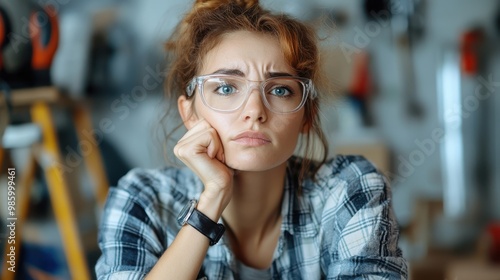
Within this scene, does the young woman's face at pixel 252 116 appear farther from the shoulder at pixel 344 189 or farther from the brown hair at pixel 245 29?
the shoulder at pixel 344 189

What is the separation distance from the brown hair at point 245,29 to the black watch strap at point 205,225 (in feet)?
0.85

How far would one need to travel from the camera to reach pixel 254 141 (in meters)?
1.07

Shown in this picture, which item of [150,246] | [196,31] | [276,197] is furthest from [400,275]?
[196,31]

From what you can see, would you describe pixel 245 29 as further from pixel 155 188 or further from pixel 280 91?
pixel 155 188

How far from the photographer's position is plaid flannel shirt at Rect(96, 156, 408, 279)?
111cm

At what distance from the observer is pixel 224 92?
1.11 meters

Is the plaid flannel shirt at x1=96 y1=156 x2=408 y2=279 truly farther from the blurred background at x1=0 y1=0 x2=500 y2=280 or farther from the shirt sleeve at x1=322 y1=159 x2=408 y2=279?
the blurred background at x1=0 y1=0 x2=500 y2=280

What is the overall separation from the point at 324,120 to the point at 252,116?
77 cm

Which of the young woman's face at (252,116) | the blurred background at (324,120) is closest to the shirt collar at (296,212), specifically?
the young woman's face at (252,116)

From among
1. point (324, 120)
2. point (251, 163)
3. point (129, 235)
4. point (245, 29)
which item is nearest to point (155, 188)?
point (129, 235)

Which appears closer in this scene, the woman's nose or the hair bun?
the woman's nose

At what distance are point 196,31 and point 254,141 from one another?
0.96ft

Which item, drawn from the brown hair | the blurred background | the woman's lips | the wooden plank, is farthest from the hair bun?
the wooden plank

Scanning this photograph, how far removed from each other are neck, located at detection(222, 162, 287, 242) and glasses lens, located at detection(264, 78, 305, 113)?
153mm
